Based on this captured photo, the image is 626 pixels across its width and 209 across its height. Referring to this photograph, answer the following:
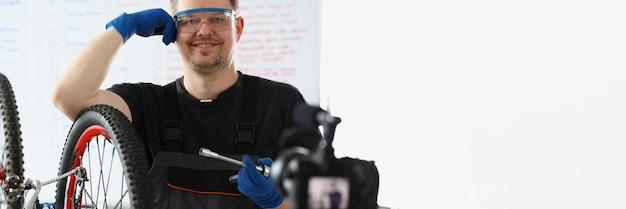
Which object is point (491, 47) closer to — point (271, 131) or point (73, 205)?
point (271, 131)

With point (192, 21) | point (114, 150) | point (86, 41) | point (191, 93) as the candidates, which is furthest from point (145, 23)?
point (86, 41)

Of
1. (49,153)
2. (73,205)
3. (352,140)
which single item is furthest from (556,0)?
(49,153)

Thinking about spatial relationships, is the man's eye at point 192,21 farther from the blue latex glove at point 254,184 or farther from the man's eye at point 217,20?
the blue latex glove at point 254,184

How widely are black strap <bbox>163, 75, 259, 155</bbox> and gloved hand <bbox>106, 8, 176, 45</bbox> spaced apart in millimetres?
178

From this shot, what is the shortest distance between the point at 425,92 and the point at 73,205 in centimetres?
106

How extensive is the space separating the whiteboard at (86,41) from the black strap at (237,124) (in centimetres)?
60

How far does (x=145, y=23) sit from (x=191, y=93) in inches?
8.5

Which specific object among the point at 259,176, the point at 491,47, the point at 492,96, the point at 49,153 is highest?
the point at 491,47

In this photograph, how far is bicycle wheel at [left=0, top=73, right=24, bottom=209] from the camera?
901 mm

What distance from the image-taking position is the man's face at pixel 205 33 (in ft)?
3.78

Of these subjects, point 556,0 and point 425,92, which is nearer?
point 556,0

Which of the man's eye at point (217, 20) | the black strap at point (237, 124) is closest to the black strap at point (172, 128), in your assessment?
the black strap at point (237, 124)

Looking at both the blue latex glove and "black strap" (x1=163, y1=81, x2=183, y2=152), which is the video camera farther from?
"black strap" (x1=163, y1=81, x2=183, y2=152)

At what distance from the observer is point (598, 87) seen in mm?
1473
